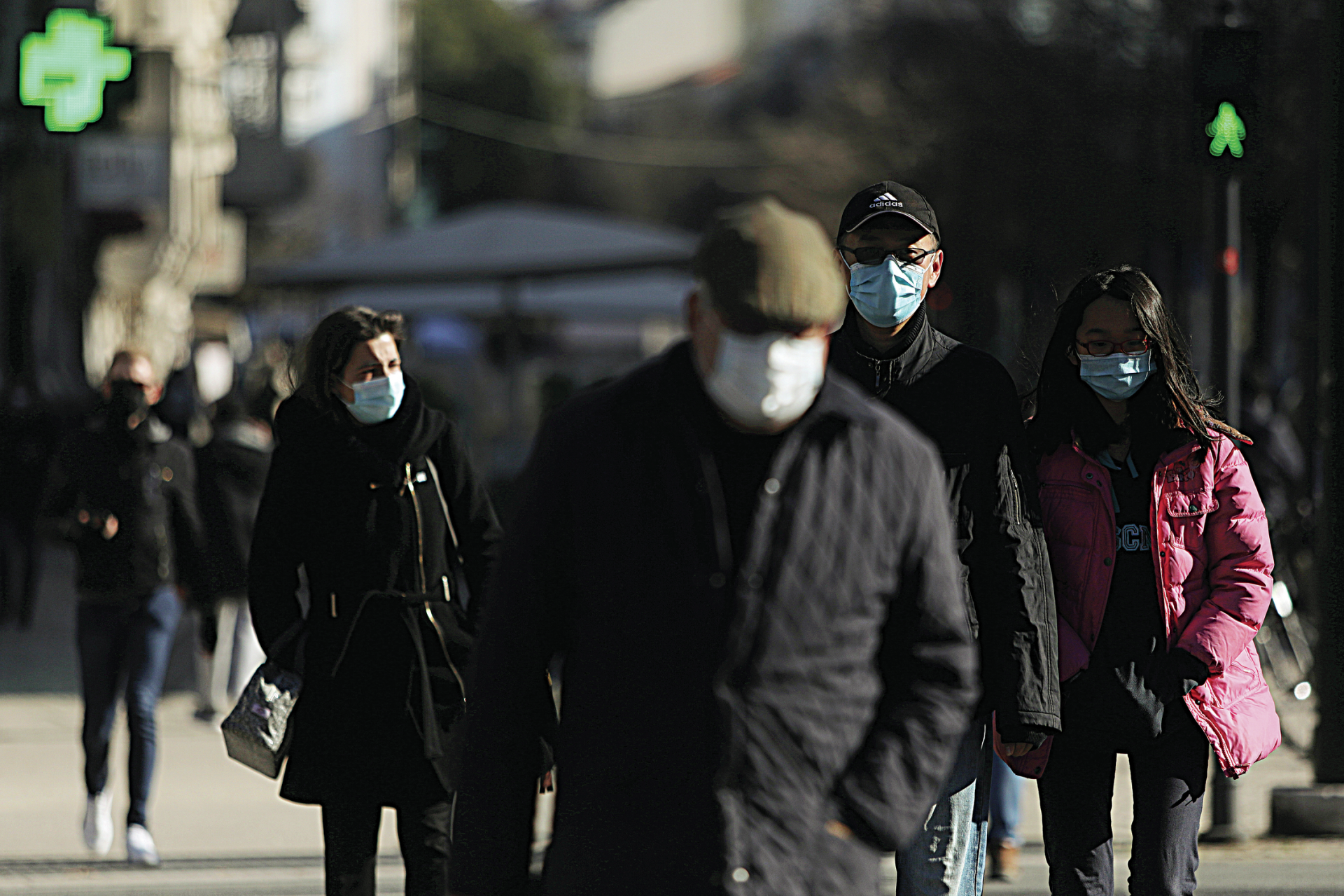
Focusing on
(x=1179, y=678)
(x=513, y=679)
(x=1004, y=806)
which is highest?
(x=513, y=679)

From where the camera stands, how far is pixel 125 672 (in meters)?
7.18

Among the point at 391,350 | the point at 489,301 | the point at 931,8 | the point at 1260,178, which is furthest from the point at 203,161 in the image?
the point at 391,350

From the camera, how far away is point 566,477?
113 inches

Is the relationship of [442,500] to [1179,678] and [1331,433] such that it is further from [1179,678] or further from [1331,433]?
[1331,433]

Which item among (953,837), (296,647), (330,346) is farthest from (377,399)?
(953,837)

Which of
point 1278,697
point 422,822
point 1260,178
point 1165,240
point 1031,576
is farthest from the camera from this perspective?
point 1165,240

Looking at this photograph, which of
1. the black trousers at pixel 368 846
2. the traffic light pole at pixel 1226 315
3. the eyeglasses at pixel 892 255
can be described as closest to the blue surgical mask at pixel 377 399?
the black trousers at pixel 368 846

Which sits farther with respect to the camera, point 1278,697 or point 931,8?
point 931,8

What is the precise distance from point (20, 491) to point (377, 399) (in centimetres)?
949

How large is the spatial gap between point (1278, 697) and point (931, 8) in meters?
22.6

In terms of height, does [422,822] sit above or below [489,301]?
below

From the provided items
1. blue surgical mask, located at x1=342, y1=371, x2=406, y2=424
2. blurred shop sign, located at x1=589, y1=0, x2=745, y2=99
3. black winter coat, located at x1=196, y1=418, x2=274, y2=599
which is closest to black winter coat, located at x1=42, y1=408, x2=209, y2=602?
black winter coat, located at x1=196, y1=418, x2=274, y2=599

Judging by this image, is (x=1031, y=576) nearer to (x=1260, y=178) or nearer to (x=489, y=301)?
(x=489, y=301)

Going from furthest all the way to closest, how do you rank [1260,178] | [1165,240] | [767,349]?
[1165,240], [1260,178], [767,349]
